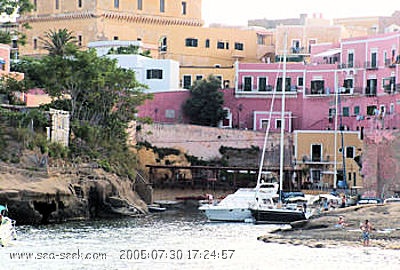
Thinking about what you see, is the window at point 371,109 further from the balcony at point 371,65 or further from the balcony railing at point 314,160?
the balcony railing at point 314,160

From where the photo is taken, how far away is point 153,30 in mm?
100625

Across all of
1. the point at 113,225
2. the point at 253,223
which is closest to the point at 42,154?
the point at 113,225

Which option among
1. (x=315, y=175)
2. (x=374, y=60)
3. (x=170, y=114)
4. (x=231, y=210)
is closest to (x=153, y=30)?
(x=170, y=114)

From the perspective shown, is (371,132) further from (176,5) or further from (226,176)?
(176,5)

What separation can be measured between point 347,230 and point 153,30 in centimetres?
5152

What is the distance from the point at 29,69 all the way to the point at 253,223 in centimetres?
2171

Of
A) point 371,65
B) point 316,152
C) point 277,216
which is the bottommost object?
point 277,216

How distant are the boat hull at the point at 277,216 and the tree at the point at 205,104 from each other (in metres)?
26.6

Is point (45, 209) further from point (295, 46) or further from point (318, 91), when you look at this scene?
point (295, 46)

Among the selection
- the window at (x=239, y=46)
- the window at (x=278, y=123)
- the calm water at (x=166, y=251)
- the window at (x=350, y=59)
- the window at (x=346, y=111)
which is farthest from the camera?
the window at (x=239, y=46)

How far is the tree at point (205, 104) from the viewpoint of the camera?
8750 cm

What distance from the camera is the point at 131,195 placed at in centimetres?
6875

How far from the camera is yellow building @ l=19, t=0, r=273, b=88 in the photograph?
98.8m

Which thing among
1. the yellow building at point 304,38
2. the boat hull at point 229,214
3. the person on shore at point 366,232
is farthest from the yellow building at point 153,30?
the person on shore at point 366,232
